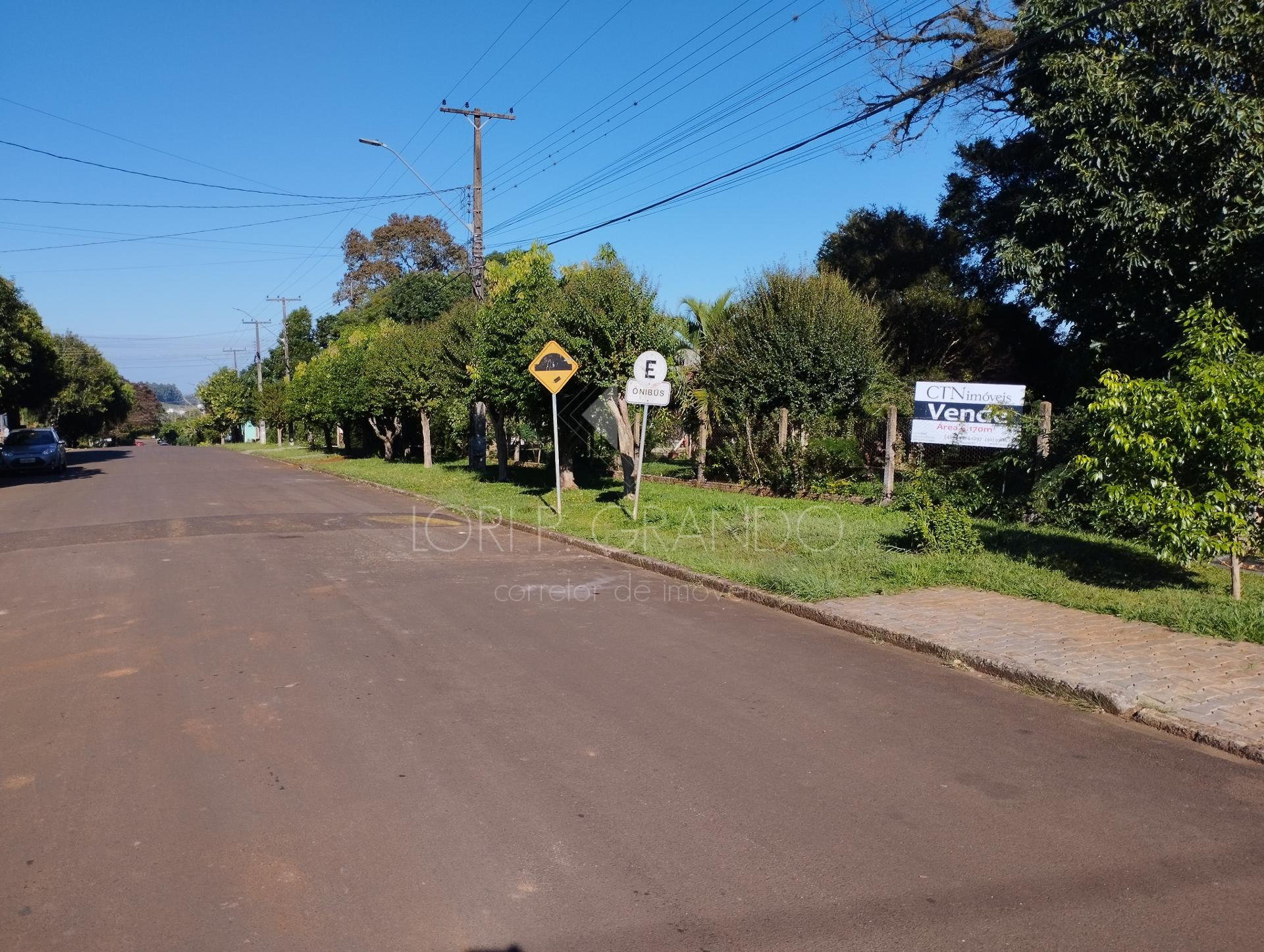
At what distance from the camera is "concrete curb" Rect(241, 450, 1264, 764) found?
526cm

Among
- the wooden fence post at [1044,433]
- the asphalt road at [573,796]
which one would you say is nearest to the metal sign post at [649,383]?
the wooden fence post at [1044,433]

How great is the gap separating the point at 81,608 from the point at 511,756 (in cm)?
590

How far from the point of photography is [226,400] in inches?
3361

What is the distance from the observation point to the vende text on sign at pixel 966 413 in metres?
13.4

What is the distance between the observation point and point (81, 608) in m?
8.74

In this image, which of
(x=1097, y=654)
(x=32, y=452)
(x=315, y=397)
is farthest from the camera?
(x=315, y=397)

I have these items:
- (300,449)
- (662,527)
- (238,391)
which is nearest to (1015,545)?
(662,527)

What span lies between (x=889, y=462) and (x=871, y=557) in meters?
4.99

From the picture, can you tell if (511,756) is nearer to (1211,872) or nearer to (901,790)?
(901,790)

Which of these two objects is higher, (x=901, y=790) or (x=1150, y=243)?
(x=1150, y=243)

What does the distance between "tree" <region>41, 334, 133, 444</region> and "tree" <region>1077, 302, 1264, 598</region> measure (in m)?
65.1

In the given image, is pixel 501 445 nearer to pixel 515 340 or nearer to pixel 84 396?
pixel 515 340

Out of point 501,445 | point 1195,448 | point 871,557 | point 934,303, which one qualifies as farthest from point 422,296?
point 1195,448

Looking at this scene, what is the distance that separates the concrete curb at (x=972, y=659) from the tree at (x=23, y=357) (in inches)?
861
